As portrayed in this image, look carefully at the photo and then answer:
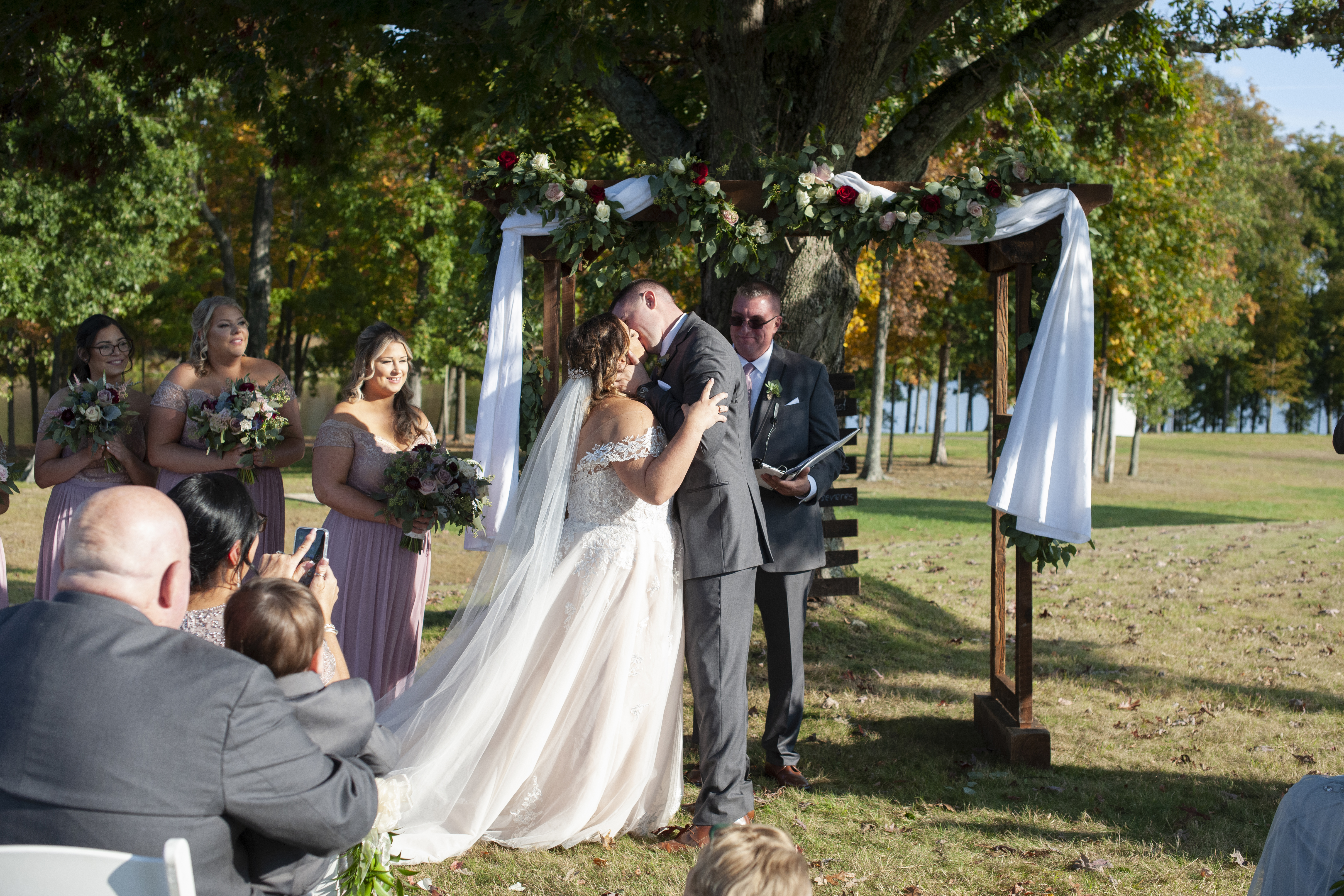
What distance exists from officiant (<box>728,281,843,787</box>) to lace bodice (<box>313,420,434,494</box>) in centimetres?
195

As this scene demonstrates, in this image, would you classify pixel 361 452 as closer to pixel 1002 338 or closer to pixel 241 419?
pixel 241 419

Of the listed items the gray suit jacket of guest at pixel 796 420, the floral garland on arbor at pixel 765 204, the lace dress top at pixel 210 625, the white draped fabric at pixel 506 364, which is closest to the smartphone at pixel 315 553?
the lace dress top at pixel 210 625

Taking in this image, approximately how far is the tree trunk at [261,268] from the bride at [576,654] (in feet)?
59.8

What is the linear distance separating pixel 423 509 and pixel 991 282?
12.6ft

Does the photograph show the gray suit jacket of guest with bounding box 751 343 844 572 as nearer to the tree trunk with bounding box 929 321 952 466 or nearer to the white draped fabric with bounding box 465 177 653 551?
the white draped fabric with bounding box 465 177 653 551

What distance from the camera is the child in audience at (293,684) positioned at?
245 cm

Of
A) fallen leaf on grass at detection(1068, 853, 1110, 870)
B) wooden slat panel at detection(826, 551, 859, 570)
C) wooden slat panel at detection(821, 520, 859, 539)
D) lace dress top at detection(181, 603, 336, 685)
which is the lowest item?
fallen leaf on grass at detection(1068, 853, 1110, 870)

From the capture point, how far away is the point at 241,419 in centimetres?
515

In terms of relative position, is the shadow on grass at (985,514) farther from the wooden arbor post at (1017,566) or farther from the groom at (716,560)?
the groom at (716,560)

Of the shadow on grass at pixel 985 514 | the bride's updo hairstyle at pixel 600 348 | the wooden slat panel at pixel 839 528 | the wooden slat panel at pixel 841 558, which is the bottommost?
the shadow on grass at pixel 985 514

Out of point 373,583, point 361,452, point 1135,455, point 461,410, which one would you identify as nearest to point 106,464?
point 361,452

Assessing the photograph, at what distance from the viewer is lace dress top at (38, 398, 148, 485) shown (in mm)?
5281

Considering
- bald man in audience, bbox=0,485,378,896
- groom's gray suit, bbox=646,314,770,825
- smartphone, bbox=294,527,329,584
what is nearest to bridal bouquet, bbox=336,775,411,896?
bald man in audience, bbox=0,485,378,896

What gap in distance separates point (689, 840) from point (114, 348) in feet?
12.7
